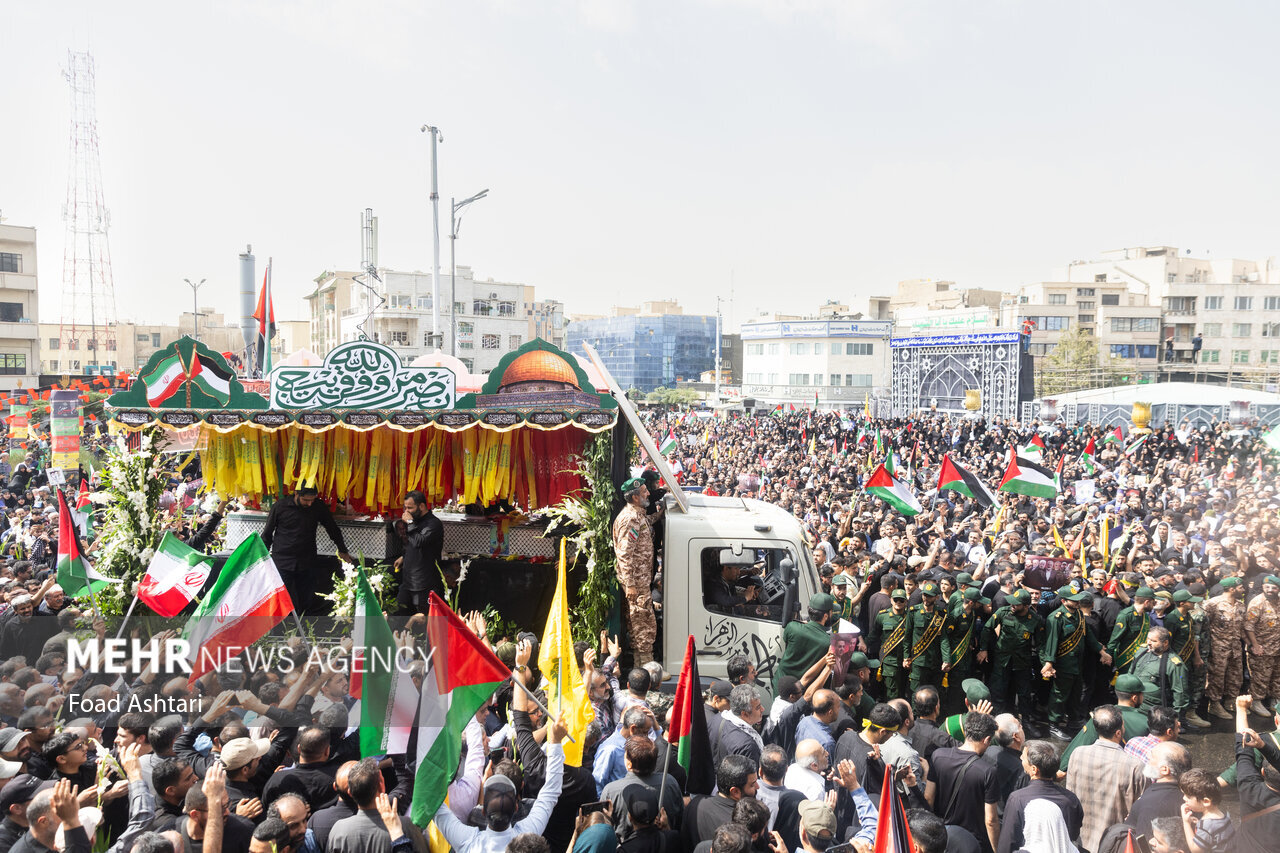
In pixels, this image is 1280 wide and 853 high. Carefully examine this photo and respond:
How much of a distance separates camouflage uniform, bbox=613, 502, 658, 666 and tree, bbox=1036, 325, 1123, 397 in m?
57.7

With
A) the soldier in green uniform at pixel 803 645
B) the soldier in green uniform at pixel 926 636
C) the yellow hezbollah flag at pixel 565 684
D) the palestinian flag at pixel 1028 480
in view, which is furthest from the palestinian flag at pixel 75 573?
the palestinian flag at pixel 1028 480

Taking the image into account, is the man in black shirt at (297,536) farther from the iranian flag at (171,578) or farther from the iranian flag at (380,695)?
the iranian flag at (380,695)

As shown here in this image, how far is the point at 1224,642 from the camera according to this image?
8266 mm

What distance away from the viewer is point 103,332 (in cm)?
7406

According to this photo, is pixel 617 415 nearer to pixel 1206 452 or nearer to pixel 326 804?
pixel 326 804

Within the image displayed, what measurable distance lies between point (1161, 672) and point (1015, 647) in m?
1.31

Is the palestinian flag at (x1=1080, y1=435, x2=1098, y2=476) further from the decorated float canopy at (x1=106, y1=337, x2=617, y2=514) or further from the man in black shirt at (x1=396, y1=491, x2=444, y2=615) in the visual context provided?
the man in black shirt at (x1=396, y1=491, x2=444, y2=615)

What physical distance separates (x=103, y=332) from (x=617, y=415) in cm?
8367

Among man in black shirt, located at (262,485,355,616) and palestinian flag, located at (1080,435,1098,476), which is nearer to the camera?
man in black shirt, located at (262,485,355,616)

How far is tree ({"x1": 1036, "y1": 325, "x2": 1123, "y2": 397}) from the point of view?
5684 cm

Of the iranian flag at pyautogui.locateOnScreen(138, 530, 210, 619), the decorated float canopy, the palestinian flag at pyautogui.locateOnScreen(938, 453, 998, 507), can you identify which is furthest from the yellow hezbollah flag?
the palestinian flag at pyautogui.locateOnScreen(938, 453, 998, 507)

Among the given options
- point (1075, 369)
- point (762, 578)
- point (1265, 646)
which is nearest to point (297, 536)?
point (762, 578)

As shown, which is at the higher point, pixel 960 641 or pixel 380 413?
pixel 380 413

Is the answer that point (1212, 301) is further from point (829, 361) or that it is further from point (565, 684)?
point (565, 684)
